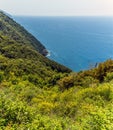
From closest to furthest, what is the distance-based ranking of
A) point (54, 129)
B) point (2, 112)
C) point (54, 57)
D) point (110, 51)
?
point (54, 129)
point (2, 112)
point (54, 57)
point (110, 51)

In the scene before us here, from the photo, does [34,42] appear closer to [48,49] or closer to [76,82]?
[48,49]

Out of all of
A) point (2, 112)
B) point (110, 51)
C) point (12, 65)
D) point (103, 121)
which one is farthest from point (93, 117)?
point (110, 51)

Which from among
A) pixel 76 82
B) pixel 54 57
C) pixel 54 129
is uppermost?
pixel 54 129

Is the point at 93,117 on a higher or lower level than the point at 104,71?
higher

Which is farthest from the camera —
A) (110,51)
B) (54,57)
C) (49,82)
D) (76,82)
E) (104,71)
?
(110,51)

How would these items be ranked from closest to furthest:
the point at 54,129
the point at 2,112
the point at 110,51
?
1. the point at 54,129
2. the point at 2,112
3. the point at 110,51

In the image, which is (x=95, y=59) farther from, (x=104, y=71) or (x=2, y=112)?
(x=2, y=112)

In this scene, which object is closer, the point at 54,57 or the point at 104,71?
the point at 104,71

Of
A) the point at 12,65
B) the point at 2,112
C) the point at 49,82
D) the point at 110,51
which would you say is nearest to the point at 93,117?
the point at 2,112

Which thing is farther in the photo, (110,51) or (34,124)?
(110,51)
